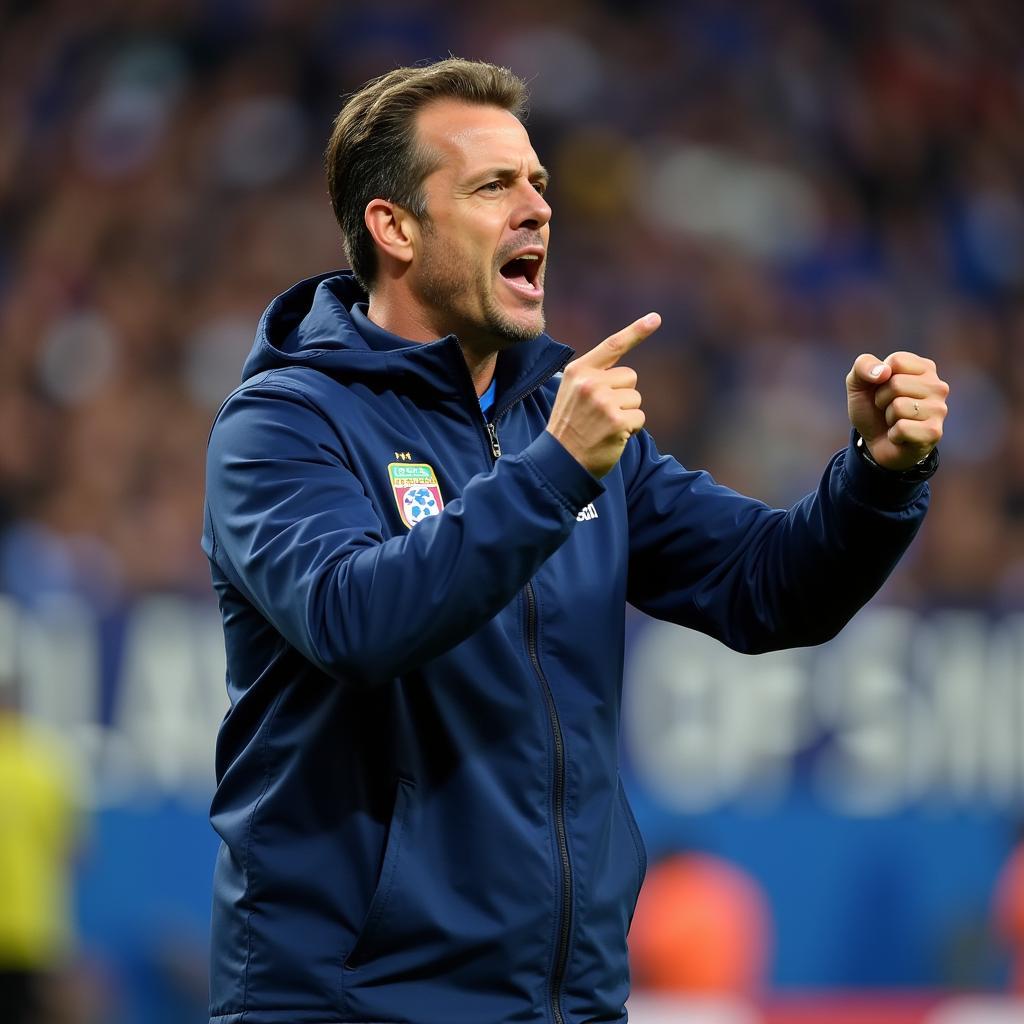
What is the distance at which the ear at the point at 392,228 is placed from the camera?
2.53 meters

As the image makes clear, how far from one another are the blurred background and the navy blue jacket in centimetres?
329

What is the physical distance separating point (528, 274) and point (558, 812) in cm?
77

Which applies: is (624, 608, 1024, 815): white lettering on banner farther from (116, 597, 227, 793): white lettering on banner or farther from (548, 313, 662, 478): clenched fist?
(548, 313, 662, 478): clenched fist

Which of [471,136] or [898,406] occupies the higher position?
[471,136]

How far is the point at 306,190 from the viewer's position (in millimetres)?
7555

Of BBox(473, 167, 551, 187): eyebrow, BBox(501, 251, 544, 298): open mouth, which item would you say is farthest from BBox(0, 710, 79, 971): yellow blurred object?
BBox(473, 167, 551, 187): eyebrow

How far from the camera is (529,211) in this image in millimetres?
2459

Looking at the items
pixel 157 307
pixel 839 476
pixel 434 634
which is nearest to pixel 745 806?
pixel 157 307

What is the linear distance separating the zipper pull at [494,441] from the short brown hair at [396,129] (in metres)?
0.35

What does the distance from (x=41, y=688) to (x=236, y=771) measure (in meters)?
3.44

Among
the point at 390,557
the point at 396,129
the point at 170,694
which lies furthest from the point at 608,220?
the point at 390,557

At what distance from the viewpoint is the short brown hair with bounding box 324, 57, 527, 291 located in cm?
254

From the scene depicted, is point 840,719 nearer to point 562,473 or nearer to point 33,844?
point 33,844

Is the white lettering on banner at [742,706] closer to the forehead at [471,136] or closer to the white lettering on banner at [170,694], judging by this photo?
the white lettering on banner at [170,694]
